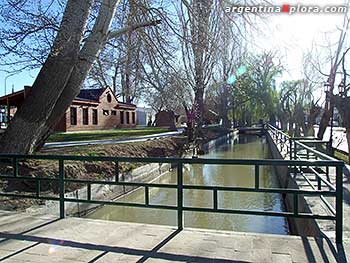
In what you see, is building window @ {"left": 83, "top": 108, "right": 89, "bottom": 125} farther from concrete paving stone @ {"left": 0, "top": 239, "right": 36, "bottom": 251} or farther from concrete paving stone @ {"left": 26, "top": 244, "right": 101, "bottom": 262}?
concrete paving stone @ {"left": 26, "top": 244, "right": 101, "bottom": 262}

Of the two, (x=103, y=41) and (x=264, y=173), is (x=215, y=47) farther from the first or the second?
(x=264, y=173)

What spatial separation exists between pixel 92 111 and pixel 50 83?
70.4ft

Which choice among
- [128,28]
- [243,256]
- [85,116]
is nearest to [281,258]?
[243,256]

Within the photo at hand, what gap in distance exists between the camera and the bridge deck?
10.6 ft

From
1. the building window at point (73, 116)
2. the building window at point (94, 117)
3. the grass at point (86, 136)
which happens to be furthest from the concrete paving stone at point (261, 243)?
the building window at point (94, 117)

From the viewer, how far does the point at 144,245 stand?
355cm

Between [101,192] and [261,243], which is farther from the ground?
[261,243]

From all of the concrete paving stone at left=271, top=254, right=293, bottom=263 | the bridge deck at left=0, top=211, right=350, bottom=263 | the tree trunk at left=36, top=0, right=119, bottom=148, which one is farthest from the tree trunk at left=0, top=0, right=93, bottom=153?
the concrete paving stone at left=271, top=254, right=293, bottom=263

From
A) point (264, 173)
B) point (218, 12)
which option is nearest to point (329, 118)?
point (264, 173)

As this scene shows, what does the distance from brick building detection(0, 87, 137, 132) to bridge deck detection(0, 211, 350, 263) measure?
1799 centimetres

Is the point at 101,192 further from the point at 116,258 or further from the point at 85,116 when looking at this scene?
the point at 85,116

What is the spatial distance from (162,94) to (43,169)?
4.58m

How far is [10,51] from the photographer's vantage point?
654cm

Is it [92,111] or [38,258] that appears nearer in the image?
[38,258]
